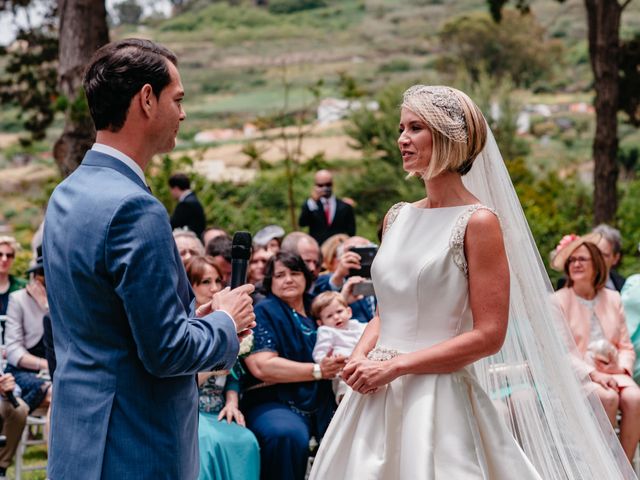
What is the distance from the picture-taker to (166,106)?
2734 millimetres

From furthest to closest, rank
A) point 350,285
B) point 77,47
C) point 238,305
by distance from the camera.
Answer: point 77,47
point 350,285
point 238,305

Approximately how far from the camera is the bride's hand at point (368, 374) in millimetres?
3508

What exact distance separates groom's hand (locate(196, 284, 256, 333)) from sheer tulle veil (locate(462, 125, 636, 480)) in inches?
51.5

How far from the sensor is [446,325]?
356 cm

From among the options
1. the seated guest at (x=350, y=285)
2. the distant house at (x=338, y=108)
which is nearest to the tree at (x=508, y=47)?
the distant house at (x=338, y=108)

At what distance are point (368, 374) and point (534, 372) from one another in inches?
31.0

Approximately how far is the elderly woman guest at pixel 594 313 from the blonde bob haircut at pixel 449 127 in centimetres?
304

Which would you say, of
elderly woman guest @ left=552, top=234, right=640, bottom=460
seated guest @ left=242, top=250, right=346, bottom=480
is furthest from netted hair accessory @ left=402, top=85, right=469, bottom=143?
elderly woman guest @ left=552, top=234, right=640, bottom=460

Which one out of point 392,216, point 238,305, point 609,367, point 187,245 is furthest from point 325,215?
point 238,305

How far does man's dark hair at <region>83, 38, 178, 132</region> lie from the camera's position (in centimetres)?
267

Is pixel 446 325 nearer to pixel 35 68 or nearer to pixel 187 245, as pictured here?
pixel 187 245

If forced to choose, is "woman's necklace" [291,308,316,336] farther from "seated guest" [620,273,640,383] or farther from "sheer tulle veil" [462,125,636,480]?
"seated guest" [620,273,640,383]

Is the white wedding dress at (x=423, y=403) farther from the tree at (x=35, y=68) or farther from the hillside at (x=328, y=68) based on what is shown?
→ the hillside at (x=328, y=68)

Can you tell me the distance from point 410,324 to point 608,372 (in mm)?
3195
